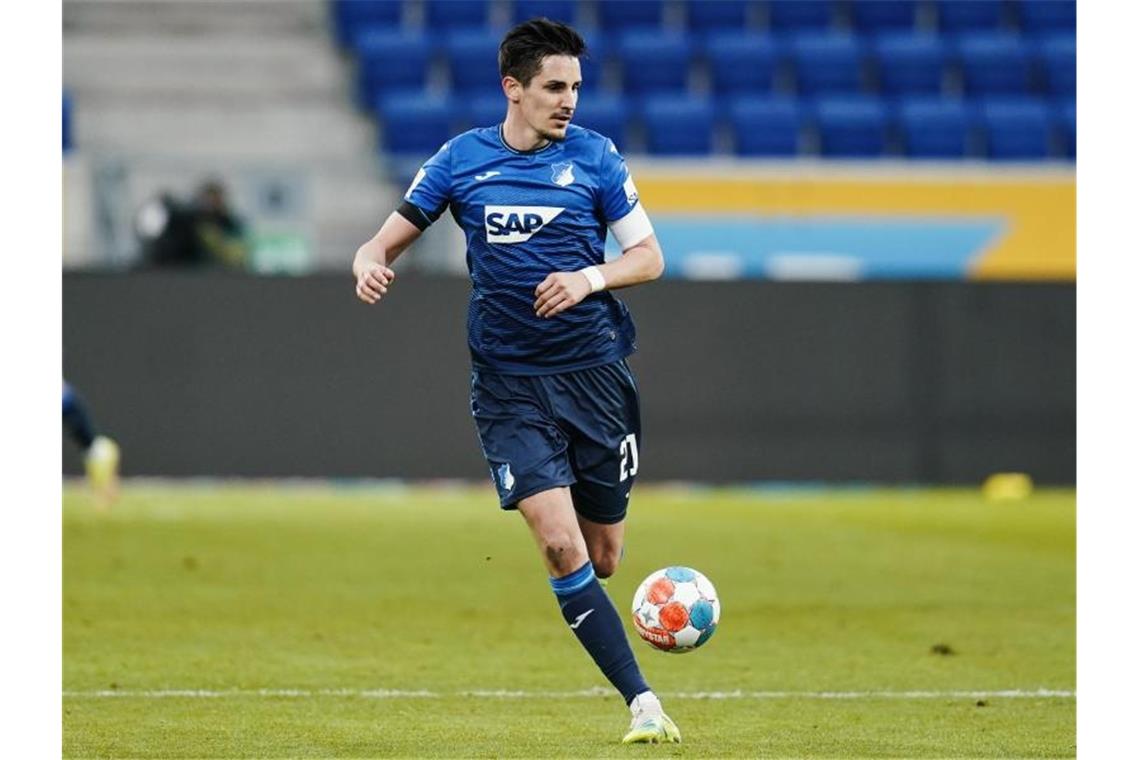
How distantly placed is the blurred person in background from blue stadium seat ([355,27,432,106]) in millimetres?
5095

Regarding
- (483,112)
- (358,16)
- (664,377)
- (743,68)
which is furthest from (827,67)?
(664,377)

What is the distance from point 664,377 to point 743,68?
6.80 meters

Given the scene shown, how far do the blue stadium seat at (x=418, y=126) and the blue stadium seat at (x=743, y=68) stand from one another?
3.21 meters

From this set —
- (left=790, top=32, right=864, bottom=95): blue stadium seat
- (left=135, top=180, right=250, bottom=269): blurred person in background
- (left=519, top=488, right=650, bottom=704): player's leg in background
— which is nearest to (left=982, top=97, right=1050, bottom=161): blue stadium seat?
(left=790, top=32, right=864, bottom=95): blue stadium seat

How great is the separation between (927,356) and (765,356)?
1373 mm

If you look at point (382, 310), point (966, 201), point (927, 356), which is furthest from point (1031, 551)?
point (966, 201)

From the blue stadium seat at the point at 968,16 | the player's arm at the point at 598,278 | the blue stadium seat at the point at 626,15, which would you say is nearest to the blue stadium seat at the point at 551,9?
the blue stadium seat at the point at 626,15

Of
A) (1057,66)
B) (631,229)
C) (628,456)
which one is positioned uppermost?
(1057,66)

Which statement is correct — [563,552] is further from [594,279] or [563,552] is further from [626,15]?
[626,15]

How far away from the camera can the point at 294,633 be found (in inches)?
387

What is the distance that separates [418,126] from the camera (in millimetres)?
23250

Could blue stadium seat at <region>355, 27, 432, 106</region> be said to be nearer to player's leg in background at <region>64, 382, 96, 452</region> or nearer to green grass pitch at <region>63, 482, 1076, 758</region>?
green grass pitch at <region>63, 482, 1076, 758</region>

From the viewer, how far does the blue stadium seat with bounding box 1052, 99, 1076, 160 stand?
23938 millimetres

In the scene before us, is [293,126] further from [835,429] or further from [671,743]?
[671,743]
